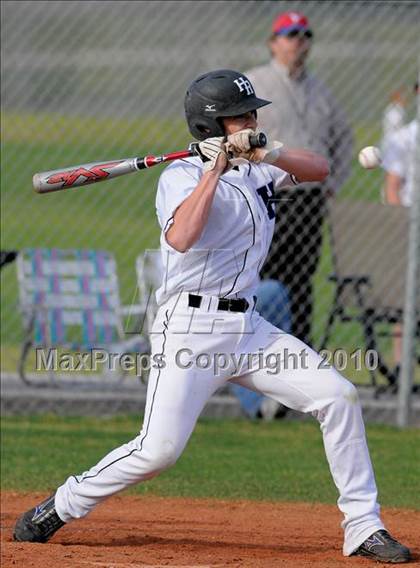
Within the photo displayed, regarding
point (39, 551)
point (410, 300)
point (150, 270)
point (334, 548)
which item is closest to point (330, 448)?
point (334, 548)

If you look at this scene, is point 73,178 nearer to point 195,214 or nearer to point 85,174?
point 85,174

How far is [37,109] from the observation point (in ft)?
30.8

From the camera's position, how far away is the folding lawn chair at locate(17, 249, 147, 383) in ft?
26.8

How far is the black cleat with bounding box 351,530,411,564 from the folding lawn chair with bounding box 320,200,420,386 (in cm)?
374

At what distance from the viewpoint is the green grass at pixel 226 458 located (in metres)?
6.35

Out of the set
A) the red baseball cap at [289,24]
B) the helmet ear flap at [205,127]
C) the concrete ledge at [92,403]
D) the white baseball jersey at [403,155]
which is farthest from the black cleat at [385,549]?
the white baseball jersey at [403,155]

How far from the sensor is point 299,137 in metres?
8.02

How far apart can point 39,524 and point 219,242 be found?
1306 millimetres

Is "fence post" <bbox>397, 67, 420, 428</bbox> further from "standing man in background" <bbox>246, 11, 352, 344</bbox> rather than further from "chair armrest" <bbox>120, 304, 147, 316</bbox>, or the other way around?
"chair armrest" <bbox>120, 304, 147, 316</bbox>

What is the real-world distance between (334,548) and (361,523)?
0.38 metres

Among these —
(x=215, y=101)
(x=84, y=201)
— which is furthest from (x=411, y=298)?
(x=84, y=201)

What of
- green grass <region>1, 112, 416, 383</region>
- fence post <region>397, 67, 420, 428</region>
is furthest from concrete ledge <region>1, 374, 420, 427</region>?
green grass <region>1, 112, 416, 383</region>

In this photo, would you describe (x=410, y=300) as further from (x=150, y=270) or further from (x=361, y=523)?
(x=361, y=523)

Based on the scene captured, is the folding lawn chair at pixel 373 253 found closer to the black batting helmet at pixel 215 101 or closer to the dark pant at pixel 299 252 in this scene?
the dark pant at pixel 299 252
